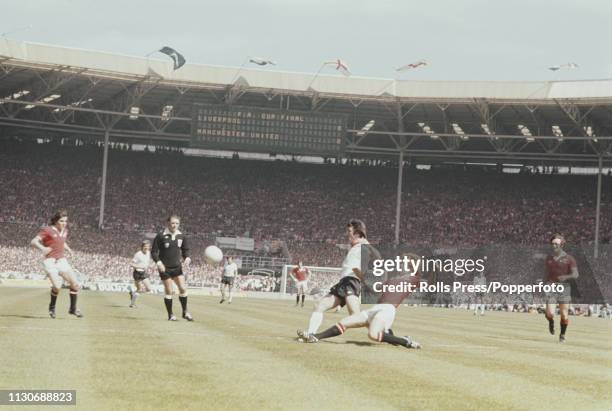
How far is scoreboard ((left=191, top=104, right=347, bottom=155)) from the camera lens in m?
60.1

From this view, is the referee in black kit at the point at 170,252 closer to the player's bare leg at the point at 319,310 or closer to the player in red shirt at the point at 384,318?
the player's bare leg at the point at 319,310

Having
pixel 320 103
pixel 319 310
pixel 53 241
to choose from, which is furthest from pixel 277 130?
pixel 319 310

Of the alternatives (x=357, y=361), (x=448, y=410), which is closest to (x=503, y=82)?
(x=357, y=361)

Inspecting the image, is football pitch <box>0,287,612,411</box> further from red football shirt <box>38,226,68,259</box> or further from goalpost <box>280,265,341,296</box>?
goalpost <box>280,265,341,296</box>

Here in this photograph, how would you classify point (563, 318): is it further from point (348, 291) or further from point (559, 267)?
point (348, 291)

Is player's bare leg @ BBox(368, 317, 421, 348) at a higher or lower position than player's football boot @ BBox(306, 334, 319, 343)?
higher

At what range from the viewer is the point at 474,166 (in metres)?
74.1

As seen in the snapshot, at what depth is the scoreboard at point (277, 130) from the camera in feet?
197

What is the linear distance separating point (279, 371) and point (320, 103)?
5475 centimetres

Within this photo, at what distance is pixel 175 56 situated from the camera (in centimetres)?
5584

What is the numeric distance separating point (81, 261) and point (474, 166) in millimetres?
Result: 32559

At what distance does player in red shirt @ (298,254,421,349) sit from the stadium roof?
4305cm

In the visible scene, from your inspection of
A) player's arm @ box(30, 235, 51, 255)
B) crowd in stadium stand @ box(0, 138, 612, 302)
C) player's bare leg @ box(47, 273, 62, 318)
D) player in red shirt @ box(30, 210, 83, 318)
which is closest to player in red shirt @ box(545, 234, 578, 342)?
player in red shirt @ box(30, 210, 83, 318)

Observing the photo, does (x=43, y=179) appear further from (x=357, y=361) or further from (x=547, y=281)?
(x=357, y=361)
